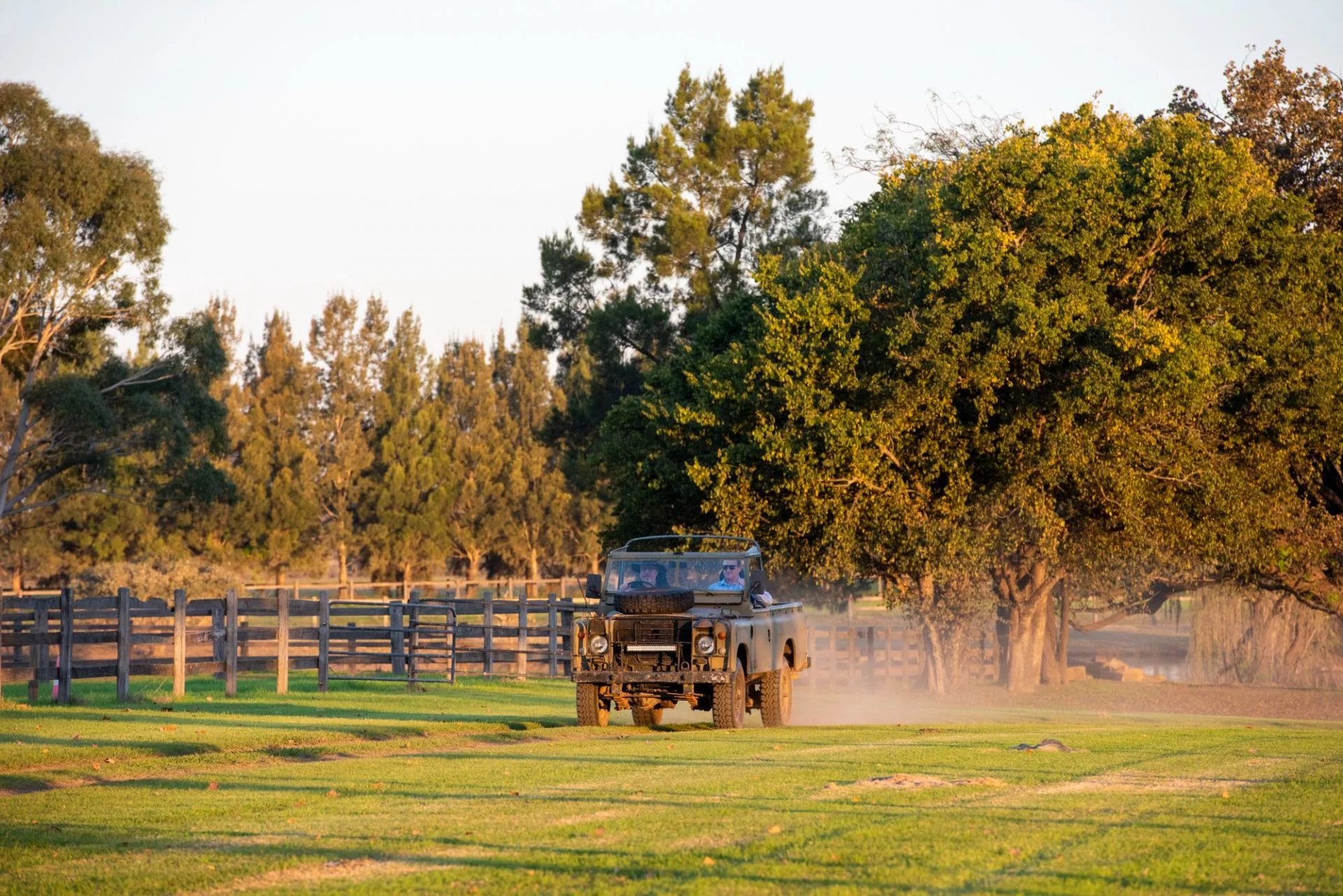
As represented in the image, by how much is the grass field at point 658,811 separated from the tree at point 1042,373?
8.88m

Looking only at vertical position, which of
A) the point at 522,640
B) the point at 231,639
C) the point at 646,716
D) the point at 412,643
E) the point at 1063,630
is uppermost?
the point at 231,639

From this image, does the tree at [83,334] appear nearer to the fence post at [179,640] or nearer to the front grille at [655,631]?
the fence post at [179,640]

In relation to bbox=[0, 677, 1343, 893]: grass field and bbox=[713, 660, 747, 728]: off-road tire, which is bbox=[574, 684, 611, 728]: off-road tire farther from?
bbox=[713, 660, 747, 728]: off-road tire

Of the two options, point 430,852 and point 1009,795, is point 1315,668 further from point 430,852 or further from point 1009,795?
point 430,852

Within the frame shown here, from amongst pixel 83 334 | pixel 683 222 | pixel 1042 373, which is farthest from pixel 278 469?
pixel 1042 373

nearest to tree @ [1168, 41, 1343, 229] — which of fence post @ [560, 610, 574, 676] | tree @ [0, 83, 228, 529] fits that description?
fence post @ [560, 610, 574, 676]

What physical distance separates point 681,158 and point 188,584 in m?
20.4

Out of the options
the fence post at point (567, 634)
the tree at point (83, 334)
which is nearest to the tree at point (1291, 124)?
the fence post at point (567, 634)

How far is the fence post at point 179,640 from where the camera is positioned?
2406 cm

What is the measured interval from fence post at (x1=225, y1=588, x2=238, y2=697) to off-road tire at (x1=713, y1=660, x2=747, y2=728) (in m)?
9.07

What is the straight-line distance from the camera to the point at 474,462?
235 feet

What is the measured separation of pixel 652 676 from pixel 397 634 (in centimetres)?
1192

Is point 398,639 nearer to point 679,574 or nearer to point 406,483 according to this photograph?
point 679,574

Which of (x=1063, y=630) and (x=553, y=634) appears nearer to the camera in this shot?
(x=553, y=634)
